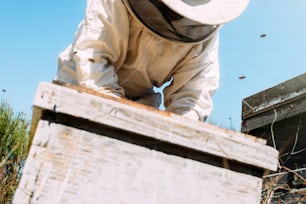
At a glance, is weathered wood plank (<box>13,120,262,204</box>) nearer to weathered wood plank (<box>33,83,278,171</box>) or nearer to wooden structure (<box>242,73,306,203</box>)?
weathered wood plank (<box>33,83,278,171</box>)

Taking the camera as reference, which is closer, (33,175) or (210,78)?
(33,175)

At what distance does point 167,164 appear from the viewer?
3.71 feet

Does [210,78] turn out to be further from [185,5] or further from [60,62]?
[60,62]

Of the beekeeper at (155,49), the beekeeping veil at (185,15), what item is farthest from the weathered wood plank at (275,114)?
the beekeeping veil at (185,15)

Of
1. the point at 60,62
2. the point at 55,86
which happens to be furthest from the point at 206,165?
the point at 60,62

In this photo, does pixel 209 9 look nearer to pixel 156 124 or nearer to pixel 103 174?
pixel 156 124

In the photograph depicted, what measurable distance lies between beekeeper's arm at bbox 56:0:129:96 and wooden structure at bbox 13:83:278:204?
35 cm

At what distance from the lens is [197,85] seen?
1.63 m

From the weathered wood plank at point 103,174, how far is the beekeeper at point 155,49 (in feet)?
1.30

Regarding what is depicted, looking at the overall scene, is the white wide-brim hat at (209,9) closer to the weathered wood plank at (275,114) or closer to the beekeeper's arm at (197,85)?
the beekeeper's arm at (197,85)

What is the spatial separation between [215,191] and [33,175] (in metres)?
0.48

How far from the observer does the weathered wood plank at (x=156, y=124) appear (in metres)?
1.07

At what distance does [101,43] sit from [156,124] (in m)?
0.49

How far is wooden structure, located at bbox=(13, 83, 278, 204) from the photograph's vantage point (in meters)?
1.04
